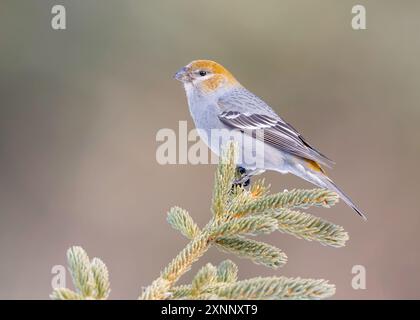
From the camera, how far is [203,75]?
4.97 m

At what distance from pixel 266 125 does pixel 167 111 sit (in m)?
2.90

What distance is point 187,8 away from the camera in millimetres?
7426

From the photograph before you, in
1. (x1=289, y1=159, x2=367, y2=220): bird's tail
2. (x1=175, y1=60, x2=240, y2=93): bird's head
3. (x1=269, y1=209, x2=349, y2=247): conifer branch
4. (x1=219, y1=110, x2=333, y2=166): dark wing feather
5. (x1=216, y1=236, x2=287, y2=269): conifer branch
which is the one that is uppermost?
(x1=175, y1=60, x2=240, y2=93): bird's head

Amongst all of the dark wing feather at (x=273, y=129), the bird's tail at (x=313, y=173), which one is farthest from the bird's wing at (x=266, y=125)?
the bird's tail at (x=313, y=173)

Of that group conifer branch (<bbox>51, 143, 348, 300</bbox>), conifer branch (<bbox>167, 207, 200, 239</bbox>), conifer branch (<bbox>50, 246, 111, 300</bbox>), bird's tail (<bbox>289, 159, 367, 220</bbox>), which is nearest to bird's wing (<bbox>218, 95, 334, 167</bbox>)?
bird's tail (<bbox>289, 159, 367, 220</bbox>)

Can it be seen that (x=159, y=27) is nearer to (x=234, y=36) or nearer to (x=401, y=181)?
(x=234, y=36)

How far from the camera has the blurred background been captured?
21.0 ft

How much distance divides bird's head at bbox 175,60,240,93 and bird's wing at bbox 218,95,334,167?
6.8 inches

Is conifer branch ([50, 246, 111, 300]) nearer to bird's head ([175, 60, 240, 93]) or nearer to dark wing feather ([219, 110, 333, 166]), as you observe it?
dark wing feather ([219, 110, 333, 166])

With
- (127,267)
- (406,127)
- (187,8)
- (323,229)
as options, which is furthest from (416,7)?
(323,229)

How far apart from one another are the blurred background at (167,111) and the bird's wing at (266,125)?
5.62 feet

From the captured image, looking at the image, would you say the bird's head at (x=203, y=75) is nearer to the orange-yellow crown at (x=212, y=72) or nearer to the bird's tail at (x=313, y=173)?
the orange-yellow crown at (x=212, y=72)

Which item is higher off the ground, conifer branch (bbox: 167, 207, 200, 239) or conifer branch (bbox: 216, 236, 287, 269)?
conifer branch (bbox: 167, 207, 200, 239)

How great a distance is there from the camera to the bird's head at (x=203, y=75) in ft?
16.1
